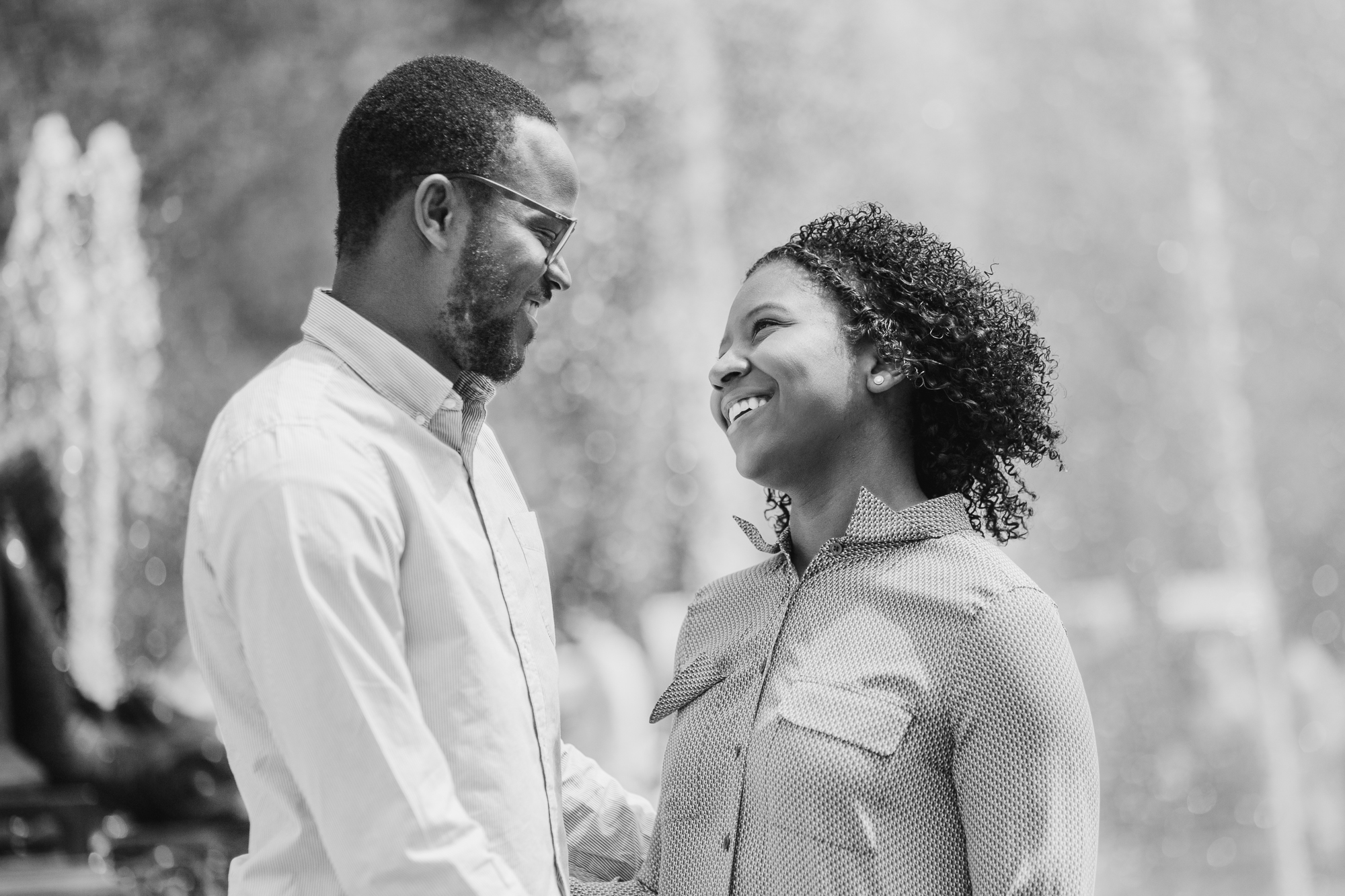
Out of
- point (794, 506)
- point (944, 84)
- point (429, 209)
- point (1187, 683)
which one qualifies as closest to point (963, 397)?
point (794, 506)

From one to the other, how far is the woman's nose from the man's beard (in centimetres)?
27

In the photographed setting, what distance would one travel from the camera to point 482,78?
1683 mm

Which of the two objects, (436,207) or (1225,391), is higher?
(436,207)

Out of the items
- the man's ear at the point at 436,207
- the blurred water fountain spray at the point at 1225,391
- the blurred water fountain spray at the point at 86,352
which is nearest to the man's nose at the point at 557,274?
the man's ear at the point at 436,207

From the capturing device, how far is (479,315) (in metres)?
1.65

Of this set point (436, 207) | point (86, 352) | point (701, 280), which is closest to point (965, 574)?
point (436, 207)

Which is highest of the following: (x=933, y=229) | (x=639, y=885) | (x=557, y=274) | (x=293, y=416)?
(x=933, y=229)

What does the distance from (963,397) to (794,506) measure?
0.25 meters

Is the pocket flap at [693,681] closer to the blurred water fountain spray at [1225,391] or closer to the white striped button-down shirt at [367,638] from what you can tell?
the white striped button-down shirt at [367,638]

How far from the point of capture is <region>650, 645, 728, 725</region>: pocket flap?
183 cm

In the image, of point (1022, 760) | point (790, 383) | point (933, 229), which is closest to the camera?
point (1022, 760)

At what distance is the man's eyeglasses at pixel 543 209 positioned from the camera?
1.63m

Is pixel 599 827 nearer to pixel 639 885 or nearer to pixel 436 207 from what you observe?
pixel 639 885

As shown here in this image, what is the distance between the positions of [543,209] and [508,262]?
2.9 inches
